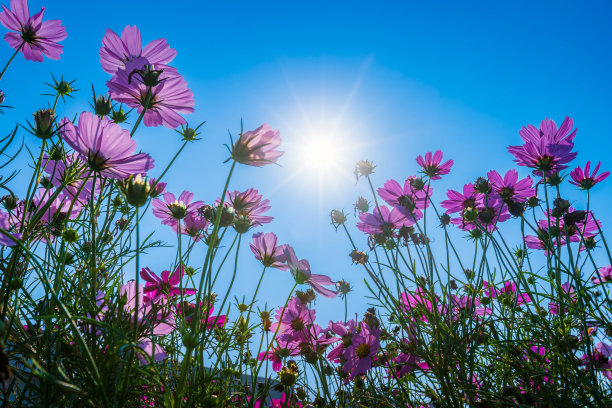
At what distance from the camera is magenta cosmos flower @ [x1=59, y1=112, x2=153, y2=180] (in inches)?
23.0

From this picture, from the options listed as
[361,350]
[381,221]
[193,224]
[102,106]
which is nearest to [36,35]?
[102,106]

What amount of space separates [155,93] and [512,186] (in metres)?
1.10

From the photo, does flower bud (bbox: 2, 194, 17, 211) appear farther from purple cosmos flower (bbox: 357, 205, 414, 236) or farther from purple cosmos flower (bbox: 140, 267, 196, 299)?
purple cosmos flower (bbox: 357, 205, 414, 236)

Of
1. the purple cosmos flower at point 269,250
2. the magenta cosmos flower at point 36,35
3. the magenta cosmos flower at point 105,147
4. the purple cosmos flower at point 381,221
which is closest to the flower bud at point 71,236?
the magenta cosmos flower at point 105,147

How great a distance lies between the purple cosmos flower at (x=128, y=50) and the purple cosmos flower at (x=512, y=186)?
1.06 m

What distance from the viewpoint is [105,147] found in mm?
604

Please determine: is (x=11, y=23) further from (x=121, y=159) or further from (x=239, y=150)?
(x=239, y=150)

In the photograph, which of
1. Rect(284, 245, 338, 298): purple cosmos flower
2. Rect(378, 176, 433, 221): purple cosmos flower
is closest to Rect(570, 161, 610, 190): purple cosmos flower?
Rect(378, 176, 433, 221): purple cosmos flower

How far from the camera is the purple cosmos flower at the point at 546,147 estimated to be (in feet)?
3.21

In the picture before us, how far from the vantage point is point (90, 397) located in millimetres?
479

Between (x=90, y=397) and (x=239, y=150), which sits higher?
(x=239, y=150)

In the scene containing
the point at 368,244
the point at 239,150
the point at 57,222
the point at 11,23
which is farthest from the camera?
the point at 368,244

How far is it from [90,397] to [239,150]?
16.3 inches

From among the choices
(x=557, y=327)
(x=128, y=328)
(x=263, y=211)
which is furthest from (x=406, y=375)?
(x=128, y=328)
